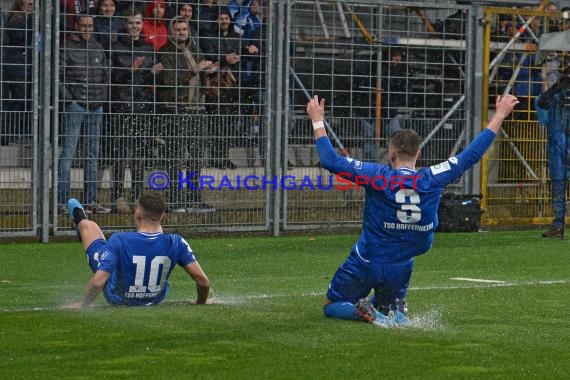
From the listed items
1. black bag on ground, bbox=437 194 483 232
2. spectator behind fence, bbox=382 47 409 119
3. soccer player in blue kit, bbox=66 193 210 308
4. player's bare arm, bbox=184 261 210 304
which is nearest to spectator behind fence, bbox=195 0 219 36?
spectator behind fence, bbox=382 47 409 119

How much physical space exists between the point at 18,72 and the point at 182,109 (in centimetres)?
234

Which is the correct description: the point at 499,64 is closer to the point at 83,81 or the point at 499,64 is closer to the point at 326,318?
the point at 83,81

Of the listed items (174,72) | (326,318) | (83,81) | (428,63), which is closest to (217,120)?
(174,72)

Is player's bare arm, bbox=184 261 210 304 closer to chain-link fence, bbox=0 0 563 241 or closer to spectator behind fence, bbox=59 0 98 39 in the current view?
chain-link fence, bbox=0 0 563 241

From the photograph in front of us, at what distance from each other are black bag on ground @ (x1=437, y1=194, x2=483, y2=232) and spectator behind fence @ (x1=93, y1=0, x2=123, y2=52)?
535 centimetres

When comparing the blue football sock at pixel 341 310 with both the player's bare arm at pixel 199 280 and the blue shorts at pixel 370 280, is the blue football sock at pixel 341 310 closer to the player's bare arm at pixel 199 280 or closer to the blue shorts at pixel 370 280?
the blue shorts at pixel 370 280

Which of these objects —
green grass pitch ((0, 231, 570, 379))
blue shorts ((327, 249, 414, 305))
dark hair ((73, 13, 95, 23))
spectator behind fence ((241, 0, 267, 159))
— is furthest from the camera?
spectator behind fence ((241, 0, 267, 159))

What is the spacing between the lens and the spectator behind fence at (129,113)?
1714 centimetres

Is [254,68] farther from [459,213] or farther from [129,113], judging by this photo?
[459,213]

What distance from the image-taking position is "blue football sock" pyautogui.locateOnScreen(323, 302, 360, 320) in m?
9.44

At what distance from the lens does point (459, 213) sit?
62.1 ft

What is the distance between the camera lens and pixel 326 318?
31.5 ft

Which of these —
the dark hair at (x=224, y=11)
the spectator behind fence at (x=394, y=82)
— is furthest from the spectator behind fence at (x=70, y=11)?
the spectator behind fence at (x=394, y=82)

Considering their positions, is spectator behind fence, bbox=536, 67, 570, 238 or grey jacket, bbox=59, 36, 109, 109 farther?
spectator behind fence, bbox=536, 67, 570, 238
